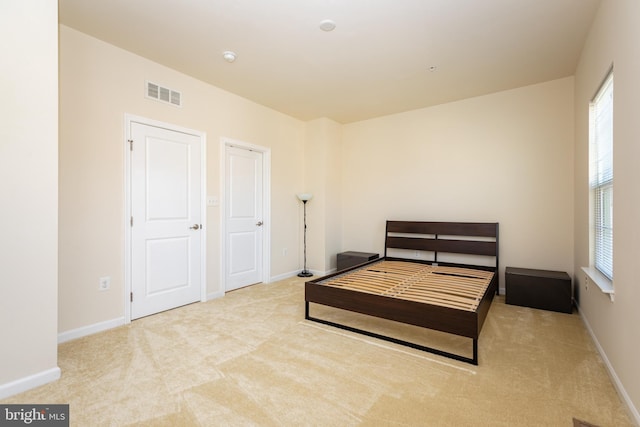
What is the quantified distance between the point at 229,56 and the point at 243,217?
→ 6.83 feet

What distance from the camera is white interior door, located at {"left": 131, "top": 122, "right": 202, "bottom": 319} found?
3.04 m

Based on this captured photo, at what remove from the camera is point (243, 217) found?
424 centimetres

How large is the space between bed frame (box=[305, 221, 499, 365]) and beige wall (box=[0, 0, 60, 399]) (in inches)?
79.4

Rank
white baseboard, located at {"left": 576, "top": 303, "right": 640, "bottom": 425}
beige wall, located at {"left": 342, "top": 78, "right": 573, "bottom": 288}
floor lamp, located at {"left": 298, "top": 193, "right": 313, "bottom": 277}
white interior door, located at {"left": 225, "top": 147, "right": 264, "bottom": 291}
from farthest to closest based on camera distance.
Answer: floor lamp, located at {"left": 298, "top": 193, "right": 313, "bottom": 277} → white interior door, located at {"left": 225, "top": 147, "right": 264, "bottom": 291} → beige wall, located at {"left": 342, "top": 78, "right": 573, "bottom": 288} → white baseboard, located at {"left": 576, "top": 303, "right": 640, "bottom": 425}

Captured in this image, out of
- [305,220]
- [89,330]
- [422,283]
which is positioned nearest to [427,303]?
[422,283]

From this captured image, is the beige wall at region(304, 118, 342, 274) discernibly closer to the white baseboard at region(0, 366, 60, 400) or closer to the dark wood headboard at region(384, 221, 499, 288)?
the dark wood headboard at region(384, 221, 499, 288)

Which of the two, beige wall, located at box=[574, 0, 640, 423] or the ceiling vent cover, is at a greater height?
the ceiling vent cover

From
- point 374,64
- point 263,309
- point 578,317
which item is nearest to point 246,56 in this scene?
point 374,64

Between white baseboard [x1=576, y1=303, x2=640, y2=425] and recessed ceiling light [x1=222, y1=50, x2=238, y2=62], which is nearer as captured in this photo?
white baseboard [x1=576, y1=303, x2=640, y2=425]

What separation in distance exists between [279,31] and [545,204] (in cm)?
368

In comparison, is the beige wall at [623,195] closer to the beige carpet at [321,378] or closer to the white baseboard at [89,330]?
the beige carpet at [321,378]

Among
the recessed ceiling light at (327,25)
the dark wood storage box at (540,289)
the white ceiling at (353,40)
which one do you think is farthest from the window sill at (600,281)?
the recessed ceiling light at (327,25)

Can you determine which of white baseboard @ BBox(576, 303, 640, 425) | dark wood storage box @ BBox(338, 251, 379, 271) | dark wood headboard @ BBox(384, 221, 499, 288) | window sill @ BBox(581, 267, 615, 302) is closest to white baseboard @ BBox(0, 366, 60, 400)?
white baseboard @ BBox(576, 303, 640, 425)

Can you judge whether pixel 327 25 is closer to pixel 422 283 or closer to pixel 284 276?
pixel 422 283
